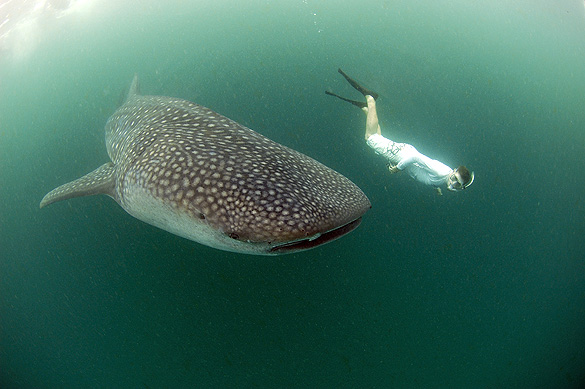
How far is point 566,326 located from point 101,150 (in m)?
20.7

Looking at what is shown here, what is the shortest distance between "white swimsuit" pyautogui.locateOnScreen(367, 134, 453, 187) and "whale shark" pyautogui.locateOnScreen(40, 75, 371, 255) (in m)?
4.55

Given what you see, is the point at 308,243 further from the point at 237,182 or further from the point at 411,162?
the point at 411,162

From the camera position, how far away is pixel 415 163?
6.23m

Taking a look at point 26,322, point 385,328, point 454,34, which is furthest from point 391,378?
point 454,34

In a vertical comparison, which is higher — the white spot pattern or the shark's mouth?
the white spot pattern

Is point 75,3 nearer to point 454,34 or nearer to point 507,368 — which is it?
point 507,368

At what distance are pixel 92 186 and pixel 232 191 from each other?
2.38 metres

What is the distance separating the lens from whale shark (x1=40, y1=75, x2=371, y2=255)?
1.64 meters

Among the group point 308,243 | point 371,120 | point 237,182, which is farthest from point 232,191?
point 371,120

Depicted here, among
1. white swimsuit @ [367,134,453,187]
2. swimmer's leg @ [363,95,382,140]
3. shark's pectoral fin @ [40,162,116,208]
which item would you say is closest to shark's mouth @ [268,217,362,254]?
shark's pectoral fin @ [40,162,116,208]

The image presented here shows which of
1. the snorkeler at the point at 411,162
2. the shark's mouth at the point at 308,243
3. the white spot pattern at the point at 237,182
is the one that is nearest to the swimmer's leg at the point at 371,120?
the snorkeler at the point at 411,162

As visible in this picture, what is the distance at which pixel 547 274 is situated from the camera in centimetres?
1305

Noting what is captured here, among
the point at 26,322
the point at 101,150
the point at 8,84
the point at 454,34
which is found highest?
the point at 454,34

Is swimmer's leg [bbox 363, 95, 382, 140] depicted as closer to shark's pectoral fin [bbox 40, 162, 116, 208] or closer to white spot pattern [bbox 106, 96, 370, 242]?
white spot pattern [bbox 106, 96, 370, 242]
